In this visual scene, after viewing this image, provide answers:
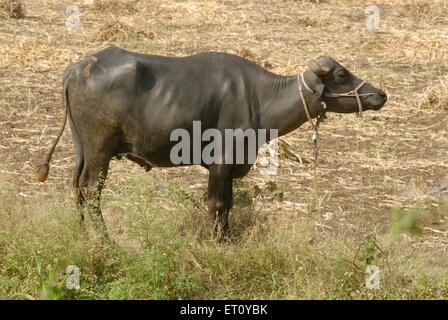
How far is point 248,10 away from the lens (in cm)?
1542

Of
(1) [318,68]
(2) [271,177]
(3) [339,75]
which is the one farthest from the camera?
(2) [271,177]

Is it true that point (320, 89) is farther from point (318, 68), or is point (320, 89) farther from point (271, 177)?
point (271, 177)

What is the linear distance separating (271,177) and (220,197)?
198 centimetres

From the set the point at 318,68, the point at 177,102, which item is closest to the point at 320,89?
the point at 318,68

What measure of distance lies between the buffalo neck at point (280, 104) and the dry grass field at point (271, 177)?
23.5 inches

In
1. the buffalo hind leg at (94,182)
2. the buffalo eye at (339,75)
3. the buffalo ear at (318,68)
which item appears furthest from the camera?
the buffalo eye at (339,75)

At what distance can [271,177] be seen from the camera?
25.6 feet

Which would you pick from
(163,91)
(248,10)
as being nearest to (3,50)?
(248,10)

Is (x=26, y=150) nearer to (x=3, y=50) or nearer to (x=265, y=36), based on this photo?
(x=3, y=50)

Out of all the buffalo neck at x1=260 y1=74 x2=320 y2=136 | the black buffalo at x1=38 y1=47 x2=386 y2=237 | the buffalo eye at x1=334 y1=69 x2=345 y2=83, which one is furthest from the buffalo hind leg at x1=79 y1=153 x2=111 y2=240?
the buffalo eye at x1=334 y1=69 x2=345 y2=83

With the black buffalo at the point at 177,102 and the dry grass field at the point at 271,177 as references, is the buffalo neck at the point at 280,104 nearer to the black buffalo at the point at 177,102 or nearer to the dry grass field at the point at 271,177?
the black buffalo at the point at 177,102

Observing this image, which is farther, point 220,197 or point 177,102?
point 220,197

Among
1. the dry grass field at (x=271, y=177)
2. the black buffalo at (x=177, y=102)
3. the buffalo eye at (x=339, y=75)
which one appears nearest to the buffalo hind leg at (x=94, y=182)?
the black buffalo at (x=177, y=102)

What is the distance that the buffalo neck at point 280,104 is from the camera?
19.8ft
